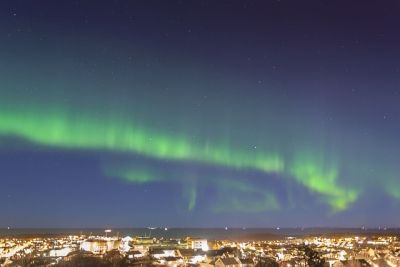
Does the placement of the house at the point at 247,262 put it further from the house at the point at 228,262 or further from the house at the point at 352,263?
the house at the point at 352,263

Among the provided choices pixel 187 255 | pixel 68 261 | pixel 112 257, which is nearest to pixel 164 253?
pixel 187 255

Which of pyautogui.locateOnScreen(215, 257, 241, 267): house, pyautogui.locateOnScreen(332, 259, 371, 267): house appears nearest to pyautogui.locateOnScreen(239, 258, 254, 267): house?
pyautogui.locateOnScreen(215, 257, 241, 267): house

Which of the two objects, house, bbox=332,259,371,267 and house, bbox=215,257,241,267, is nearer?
house, bbox=332,259,371,267

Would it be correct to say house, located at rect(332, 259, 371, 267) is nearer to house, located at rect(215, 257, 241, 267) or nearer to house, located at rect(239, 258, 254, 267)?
house, located at rect(239, 258, 254, 267)

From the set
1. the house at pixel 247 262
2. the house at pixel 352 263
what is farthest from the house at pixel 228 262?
the house at pixel 352 263

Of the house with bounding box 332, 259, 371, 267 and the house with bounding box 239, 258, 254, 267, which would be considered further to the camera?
the house with bounding box 239, 258, 254, 267

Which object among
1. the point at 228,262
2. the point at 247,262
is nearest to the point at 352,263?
the point at 247,262

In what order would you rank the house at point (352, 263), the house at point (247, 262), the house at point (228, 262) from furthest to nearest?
1. the house at point (247, 262)
2. the house at point (228, 262)
3. the house at point (352, 263)

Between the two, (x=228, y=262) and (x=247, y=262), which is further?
(x=247, y=262)

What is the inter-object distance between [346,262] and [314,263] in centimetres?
919

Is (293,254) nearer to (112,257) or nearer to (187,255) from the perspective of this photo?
(187,255)

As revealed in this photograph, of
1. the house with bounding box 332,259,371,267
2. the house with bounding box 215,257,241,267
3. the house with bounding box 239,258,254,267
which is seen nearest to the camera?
the house with bounding box 332,259,371,267

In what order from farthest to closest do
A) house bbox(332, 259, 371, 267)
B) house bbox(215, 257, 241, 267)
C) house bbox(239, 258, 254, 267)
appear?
house bbox(239, 258, 254, 267), house bbox(215, 257, 241, 267), house bbox(332, 259, 371, 267)

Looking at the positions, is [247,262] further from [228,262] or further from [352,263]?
[352,263]
